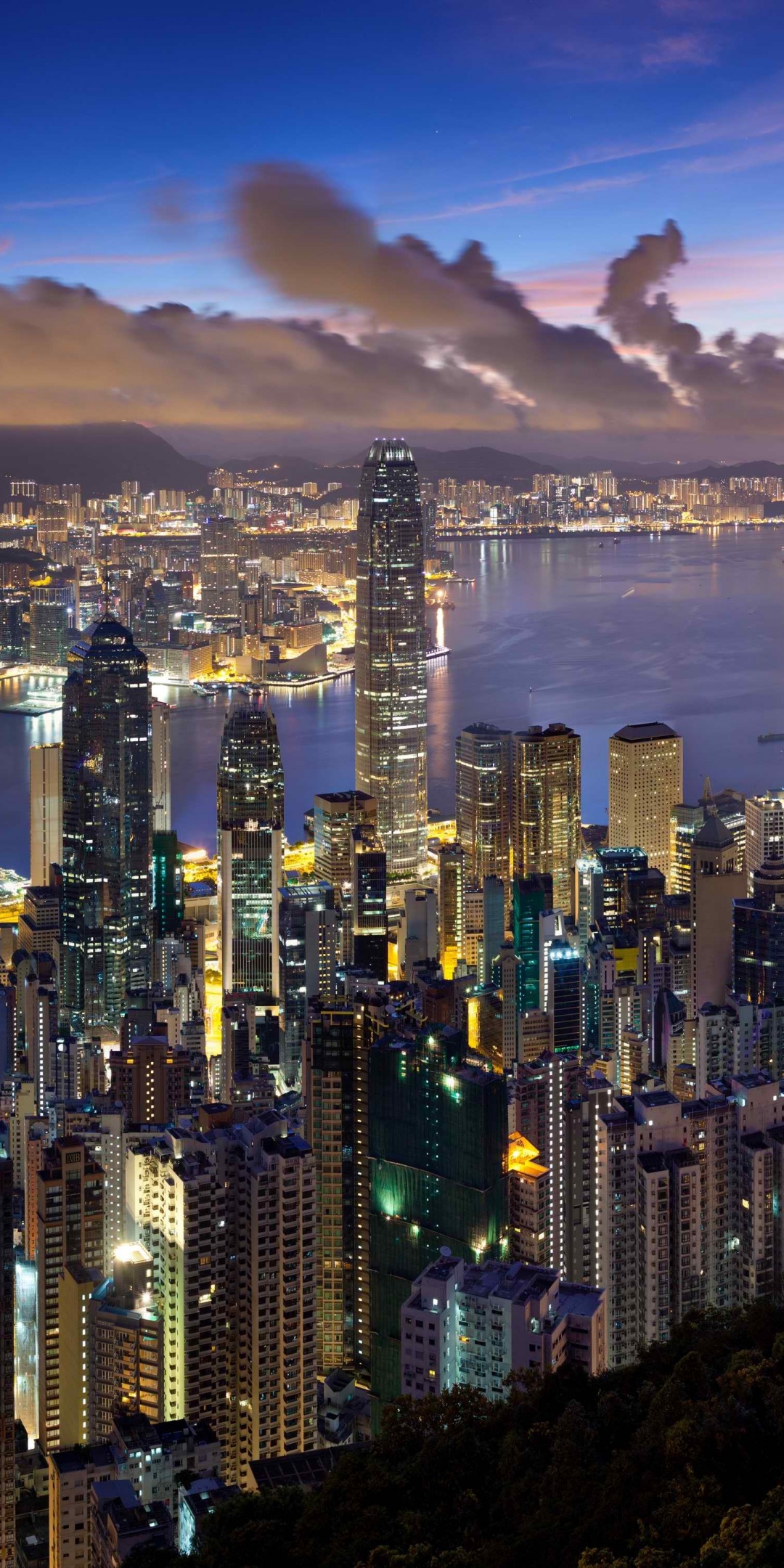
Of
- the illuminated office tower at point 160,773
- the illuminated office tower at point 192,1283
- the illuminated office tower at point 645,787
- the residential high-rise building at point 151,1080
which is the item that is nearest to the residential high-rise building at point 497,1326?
the illuminated office tower at point 192,1283

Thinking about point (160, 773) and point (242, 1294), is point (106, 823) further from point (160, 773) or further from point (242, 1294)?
point (242, 1294)

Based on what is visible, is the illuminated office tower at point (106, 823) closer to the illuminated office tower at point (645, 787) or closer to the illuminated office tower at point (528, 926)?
the illuminated office tower at point (528, 926)

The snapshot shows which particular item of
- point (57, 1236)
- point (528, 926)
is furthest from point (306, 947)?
point (57, 1236)

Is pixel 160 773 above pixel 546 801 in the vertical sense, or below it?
above

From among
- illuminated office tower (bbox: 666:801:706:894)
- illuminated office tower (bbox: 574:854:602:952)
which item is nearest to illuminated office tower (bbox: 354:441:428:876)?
illuminated office tower (bbox: 666:801:706:894)

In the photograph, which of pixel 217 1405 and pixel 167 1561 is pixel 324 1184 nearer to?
pixel 217 1405
